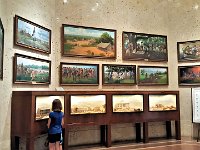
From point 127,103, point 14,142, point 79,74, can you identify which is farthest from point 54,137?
point 127,103

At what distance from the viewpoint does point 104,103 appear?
8336 millimetres

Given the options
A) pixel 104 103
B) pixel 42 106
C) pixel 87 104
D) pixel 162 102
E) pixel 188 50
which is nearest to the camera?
pixel 42 106

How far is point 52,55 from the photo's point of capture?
8.28 meters

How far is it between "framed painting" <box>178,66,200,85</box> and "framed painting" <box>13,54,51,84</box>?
5.30 metres

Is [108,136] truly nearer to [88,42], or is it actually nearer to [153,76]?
[153,76]

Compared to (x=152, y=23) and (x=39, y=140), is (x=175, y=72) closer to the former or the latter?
(x=152, y=23)

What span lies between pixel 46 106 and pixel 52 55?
2.11 m

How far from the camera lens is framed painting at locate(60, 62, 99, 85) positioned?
27.9 ft

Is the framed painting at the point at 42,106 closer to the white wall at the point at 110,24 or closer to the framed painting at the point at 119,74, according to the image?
the white wall at the point at 110,24

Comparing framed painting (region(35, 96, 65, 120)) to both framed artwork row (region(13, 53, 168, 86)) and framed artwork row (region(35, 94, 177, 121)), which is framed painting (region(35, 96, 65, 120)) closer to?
framed artwork row (region(35, 94, 177, 121))

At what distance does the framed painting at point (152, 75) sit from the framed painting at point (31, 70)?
3.68m

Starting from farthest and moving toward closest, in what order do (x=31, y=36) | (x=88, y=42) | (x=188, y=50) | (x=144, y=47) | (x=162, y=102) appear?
(x=188, y=50) → (x=144, y=47) → (x=162, y=102) → (x=88, y=42) → (x=31, y=36)

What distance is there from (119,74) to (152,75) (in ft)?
4.81

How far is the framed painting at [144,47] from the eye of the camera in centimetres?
966
